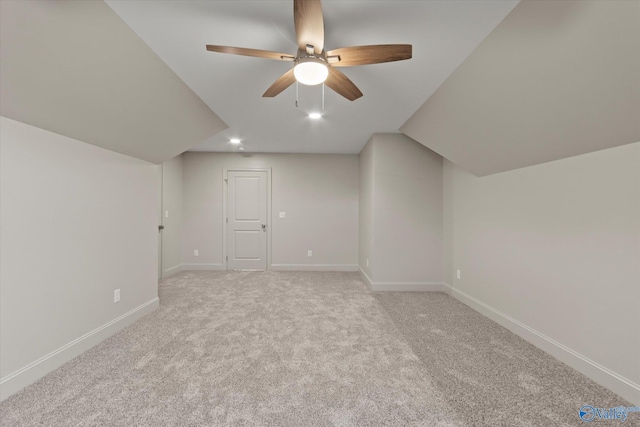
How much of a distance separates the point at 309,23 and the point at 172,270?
4.94 meters

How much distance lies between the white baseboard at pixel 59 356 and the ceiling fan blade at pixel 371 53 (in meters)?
2.87

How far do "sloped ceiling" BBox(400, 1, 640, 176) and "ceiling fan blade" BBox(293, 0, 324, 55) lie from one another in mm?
1142

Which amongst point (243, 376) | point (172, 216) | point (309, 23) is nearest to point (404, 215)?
point (243, 376)

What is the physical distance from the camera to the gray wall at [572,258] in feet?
5.43

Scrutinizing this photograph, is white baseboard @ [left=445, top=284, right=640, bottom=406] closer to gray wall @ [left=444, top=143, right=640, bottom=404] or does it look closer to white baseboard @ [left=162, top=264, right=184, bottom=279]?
gray wall @ [left=444, top=143, right=640, bottom=404]

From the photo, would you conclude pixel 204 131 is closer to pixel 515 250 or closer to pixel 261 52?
pixel 261 52

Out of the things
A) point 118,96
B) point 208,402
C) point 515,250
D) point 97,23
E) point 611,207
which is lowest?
point 208,402

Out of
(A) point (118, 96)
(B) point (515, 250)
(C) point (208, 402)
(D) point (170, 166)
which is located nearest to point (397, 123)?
(B) point (515, 250)

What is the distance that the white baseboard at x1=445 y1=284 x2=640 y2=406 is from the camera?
1621mm

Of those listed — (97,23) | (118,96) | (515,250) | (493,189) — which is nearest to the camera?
(97,23)

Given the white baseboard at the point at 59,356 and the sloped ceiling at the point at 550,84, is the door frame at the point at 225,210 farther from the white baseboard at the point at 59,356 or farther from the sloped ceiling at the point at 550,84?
the sloped ceiling at the point at 550,84

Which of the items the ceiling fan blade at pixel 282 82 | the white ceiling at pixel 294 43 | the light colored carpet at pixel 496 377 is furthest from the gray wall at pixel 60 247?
the light colored carpet at pixel 496 377

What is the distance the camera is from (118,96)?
196 cm

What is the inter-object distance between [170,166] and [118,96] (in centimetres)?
312
